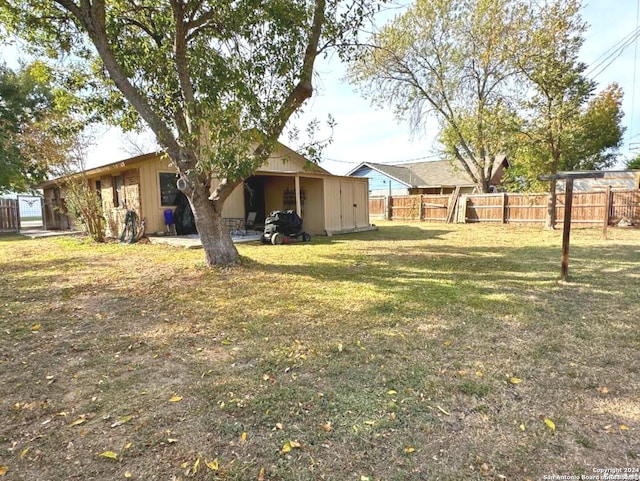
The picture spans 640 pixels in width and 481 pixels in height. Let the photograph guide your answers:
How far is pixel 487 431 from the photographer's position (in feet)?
6.68

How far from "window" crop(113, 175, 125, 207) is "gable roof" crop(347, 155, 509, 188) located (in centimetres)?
1948

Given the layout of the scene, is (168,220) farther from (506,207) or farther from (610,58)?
(610,58)

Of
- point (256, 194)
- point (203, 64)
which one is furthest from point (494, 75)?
point (203, 64)

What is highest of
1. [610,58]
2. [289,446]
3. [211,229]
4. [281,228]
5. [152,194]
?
[610,58]

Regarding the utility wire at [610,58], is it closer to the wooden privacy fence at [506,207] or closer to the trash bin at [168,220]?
the wooden privacy fence at [506,207]

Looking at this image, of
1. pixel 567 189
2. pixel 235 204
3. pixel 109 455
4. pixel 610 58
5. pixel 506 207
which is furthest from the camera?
pixel 506 207

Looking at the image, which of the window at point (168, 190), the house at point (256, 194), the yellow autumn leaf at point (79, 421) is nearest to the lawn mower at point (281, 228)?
the house at point (256, 194)

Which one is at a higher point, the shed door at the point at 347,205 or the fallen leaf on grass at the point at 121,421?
the shed door at the point at 347,205

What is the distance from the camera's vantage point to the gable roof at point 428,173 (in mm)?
26158

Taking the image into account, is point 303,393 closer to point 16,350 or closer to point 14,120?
point 16,350

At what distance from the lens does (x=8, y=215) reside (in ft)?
59.4

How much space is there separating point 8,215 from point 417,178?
2558cm

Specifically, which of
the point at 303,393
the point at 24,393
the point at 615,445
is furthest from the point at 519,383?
the point at 24,393

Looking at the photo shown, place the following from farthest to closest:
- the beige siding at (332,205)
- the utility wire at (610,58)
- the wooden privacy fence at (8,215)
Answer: the wooden privacy fence at (8,215) → the beige siding at (332,205) → the utility wire at (610,58)
